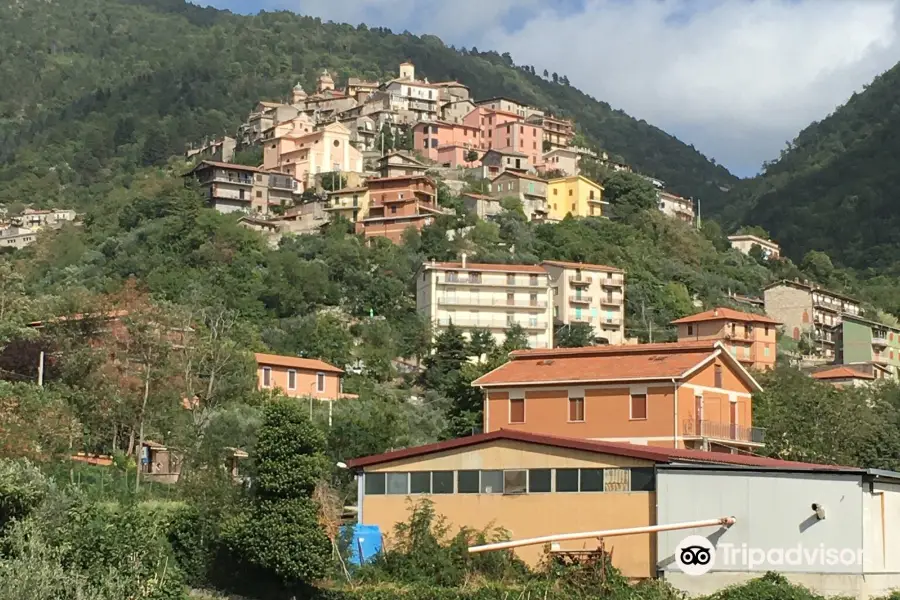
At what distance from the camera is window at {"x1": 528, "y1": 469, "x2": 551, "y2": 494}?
1415 inches

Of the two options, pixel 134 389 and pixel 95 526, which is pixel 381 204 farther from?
pixel 95 526

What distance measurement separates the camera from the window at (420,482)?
122ft

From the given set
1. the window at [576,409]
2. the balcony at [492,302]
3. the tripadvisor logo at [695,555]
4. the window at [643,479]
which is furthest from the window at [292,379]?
the tripadvisor logo at [695,555]

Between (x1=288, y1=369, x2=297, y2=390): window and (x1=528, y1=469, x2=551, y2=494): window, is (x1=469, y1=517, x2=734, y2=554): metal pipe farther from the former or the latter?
(x1=288, y1=369, x2=297, y2=390): window

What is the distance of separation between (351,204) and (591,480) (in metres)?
85.9

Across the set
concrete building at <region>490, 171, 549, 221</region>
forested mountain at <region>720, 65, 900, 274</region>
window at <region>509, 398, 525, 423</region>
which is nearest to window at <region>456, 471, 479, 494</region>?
window at <region>509, 398, 525, 423</region>

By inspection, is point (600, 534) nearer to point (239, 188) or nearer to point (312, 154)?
point (239, 188)

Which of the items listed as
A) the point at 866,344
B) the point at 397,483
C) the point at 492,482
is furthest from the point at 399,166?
the point at 492,482

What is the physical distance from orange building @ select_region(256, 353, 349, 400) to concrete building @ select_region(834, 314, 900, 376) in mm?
49800

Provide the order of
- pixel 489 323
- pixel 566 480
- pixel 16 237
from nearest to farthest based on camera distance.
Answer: pixel 566 480 → pixel 489 323 → pixel 16 237

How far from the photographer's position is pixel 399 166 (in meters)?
133

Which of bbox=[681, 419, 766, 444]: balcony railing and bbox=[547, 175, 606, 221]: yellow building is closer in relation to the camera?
bbox=[681, 419, 766, 444]: balcony railing

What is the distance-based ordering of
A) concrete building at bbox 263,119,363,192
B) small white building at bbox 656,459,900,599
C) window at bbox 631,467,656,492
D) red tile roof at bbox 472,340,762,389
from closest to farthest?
small white building at bbox 656,459,900,599 → window at bbox 631,467,656,492 → red tile roof at bbox 472,340,762,389 → concrete building at bbox 263,119,363,192

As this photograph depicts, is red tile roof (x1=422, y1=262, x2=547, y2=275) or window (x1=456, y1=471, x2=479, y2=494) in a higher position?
red tile roof (x1=422, y1=262, x2=547, y2=275)
